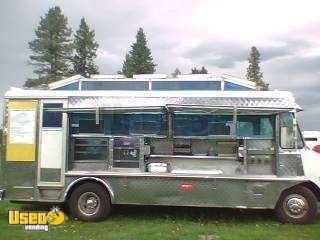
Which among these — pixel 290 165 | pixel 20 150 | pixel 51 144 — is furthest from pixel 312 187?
pixel 20 150

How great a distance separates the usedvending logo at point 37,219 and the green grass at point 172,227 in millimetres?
168

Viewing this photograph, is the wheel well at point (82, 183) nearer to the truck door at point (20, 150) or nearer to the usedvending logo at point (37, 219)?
the usedvending logo at point (37, 219)

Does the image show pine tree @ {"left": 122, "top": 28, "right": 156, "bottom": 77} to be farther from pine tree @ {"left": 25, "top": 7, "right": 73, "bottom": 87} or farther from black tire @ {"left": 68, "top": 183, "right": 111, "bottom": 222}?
black tire @ {"left": 68, "top": 183, "right": 111, "bottom": 222}

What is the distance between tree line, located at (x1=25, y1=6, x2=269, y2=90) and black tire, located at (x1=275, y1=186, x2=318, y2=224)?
4553 cm

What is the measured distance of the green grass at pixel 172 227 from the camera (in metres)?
11.0

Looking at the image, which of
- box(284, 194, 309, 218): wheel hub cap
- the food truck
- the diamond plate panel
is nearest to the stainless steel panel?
the food truck

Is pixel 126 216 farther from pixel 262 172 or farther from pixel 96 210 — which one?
pixel 262 172

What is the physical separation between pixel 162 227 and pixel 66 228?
1.91m

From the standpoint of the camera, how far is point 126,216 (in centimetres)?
1314

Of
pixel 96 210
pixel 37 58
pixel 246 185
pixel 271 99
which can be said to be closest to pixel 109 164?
pixel 96 210

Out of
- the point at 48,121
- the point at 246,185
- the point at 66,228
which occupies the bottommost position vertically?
the point at 66,228

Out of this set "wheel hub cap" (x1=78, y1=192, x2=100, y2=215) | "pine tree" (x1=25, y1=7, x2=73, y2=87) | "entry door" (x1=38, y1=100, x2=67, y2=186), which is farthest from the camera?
"pine tree" (x1=25, y1=7, x2=73, y2=87)

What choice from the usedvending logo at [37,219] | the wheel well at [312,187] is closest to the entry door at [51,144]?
the usedvending logo at [37,219]

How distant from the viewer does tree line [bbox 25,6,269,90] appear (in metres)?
58.7
